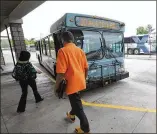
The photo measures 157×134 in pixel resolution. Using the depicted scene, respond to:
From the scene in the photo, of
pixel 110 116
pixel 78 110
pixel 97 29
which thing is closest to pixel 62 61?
pixel 78 110

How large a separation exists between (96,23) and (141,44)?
1663 cm

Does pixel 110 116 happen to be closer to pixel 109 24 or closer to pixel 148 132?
pixel 148 132

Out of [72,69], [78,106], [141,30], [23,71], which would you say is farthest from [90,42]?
[141,30]

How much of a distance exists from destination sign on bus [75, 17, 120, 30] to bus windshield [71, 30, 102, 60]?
25 cm

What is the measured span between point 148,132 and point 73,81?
1860 millimetres

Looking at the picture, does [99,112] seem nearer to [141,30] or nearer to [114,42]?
[114,42]

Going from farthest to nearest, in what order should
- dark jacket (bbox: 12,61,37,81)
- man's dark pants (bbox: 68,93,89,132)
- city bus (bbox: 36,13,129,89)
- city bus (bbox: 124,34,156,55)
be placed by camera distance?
city bus (bbox: 124,34,156,55) → city bus (bbox: 36,13,129,89) → dark jacket (bbox: 12,61,37,81) → man's dark pants (bbox: 68,93,89,132)

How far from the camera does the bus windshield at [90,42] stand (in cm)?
495

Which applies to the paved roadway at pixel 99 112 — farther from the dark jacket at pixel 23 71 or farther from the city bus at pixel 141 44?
the city bus at pixel 141 44

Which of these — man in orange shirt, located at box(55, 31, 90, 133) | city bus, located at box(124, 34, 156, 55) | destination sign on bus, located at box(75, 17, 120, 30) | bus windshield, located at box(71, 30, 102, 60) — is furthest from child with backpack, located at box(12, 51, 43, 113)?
city bus, located at box(124, 34, 156, 55)

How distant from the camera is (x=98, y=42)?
17.9ft

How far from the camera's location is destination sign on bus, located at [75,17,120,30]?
4.92 metres

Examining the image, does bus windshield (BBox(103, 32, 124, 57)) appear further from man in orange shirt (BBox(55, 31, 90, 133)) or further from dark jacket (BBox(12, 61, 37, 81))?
man in orange shirt (BBox(55, 31, 90, 133))

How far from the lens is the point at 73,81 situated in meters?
2.77
